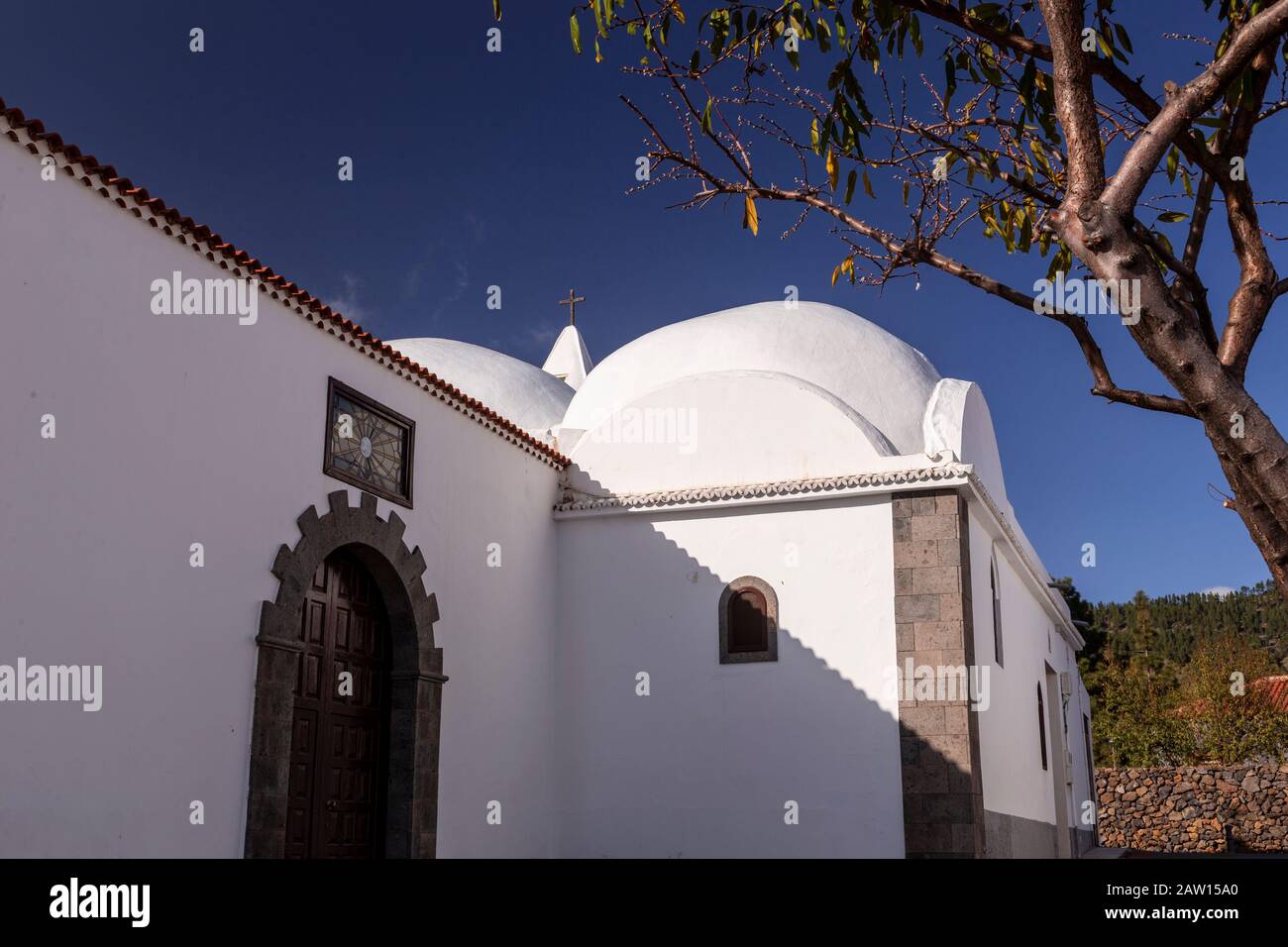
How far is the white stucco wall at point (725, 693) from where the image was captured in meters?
10.5

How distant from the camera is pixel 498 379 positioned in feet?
52.0

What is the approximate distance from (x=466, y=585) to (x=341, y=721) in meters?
1.83

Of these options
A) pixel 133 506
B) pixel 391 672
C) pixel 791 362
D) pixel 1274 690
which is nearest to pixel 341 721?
pixel 391 672

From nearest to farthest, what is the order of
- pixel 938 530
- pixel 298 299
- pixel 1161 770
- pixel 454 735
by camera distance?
pixel 298 299 < pixel 454 735 < pixel 938 530 < pixel 1161 770

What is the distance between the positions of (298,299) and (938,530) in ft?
18.5

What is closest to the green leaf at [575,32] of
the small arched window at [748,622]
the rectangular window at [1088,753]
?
the small arched window at [748,622]

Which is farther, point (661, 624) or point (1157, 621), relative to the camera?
point (1157, 621)

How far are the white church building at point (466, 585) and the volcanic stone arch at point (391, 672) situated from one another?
3 centimetres

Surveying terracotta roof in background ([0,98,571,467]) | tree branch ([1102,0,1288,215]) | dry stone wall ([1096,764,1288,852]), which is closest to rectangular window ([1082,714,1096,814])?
dry stone wall ([1096,764,1288,852])

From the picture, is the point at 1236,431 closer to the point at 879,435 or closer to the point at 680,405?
the point at 879,435

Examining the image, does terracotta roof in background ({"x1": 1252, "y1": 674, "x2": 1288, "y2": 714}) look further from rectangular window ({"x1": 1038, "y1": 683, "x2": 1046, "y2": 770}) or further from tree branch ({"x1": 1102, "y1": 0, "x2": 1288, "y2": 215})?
tree branch ({"x1": 1102, "y1": 0, "x2": 1288, "y2": 215})

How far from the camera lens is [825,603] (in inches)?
430
